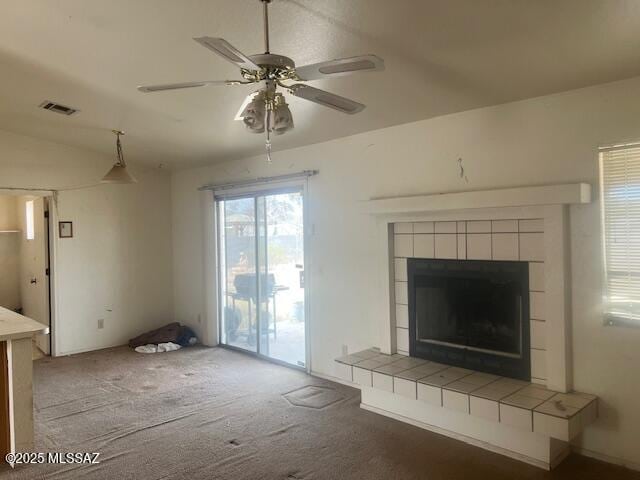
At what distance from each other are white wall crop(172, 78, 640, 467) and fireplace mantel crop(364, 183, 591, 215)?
167 millimetres

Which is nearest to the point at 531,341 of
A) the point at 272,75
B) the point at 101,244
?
the point at 272,75

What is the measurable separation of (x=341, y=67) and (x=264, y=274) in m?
3.77

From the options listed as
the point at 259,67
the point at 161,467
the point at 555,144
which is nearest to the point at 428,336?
the point at 555,144

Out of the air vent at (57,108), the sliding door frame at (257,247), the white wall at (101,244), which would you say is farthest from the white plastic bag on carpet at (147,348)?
the air vent at (57,108)

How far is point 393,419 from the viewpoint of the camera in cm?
351

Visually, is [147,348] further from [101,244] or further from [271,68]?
[271,68]

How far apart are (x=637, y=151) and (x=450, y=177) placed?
1198 millimetres

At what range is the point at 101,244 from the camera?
5.94m

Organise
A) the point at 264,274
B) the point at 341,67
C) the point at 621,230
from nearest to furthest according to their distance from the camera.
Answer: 1. the point at 341,67
2. the point at 621,230
3. the point at 264,274

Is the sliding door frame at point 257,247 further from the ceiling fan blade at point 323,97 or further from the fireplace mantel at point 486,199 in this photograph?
the ceiling fan blade at point 323,97

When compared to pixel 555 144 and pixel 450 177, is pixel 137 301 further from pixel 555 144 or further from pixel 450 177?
pixel 555 144

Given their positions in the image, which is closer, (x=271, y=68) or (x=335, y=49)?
(x=271, y=68)

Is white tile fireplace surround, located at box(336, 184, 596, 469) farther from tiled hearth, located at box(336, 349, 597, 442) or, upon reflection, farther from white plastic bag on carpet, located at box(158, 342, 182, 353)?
white plastic bag on carpet, located at box(158, 342, 182, 353)

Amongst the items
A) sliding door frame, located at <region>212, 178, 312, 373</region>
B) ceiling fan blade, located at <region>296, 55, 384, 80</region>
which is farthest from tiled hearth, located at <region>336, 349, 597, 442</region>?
ceiling fan blade, located at <region>296, 55, 384, 80</region>
